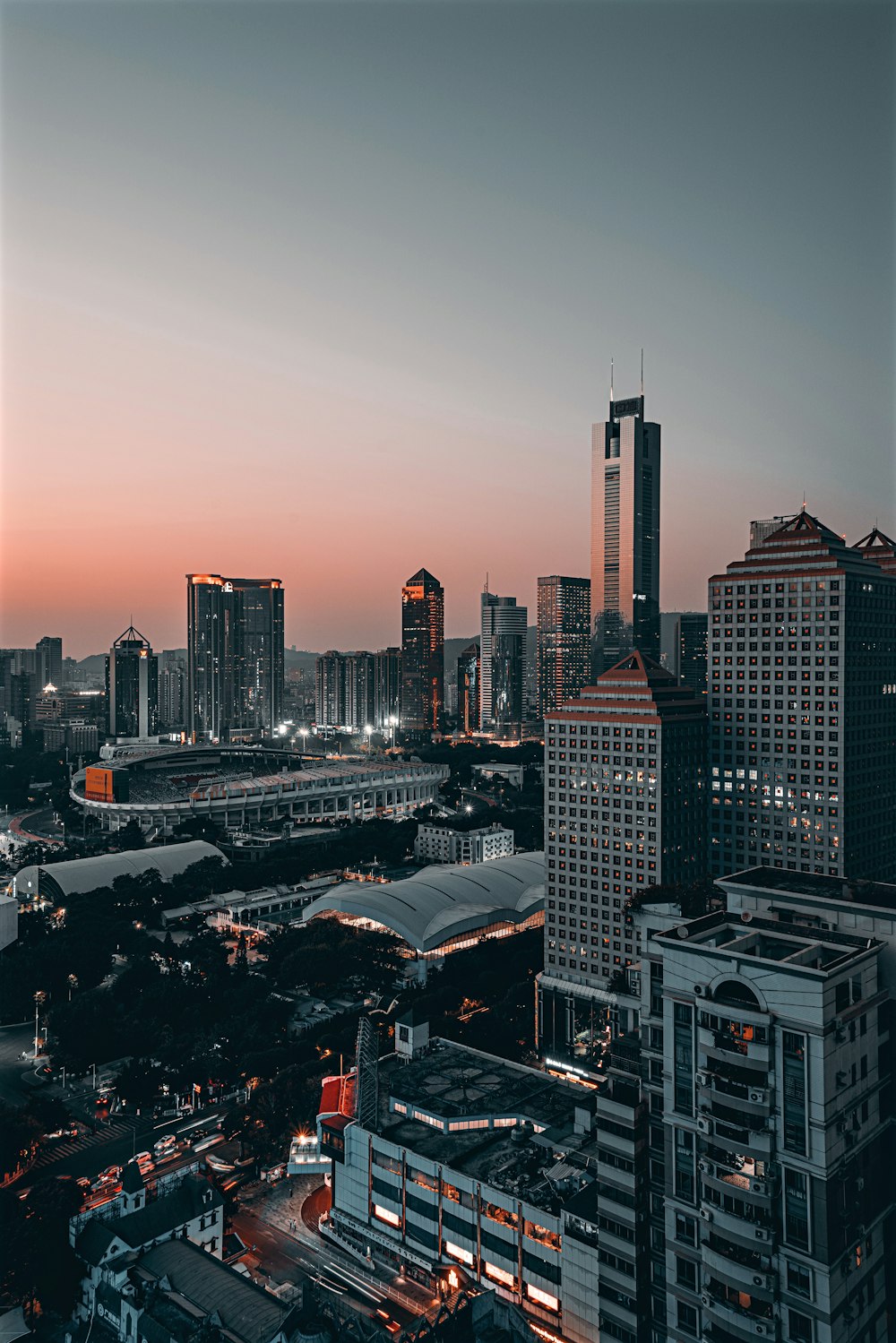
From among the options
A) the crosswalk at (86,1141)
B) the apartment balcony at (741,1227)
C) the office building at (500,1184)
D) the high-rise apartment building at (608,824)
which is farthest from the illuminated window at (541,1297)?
the crosswalk at (86,1141)

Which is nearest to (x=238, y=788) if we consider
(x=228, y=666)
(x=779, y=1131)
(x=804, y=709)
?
(x=804, y=709)

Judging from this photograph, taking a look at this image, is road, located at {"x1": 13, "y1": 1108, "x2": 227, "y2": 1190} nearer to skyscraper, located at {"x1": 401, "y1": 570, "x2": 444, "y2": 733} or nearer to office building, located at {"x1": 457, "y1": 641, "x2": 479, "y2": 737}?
skyscraper, located at {"x1": 401, "y1": 570, "x2": 444, "y2": 733}

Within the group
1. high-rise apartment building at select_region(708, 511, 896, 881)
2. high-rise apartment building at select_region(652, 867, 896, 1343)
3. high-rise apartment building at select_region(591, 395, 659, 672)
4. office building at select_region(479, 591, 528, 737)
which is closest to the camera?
high-rise apartment building at select_region(652, 867, 896, 1343)

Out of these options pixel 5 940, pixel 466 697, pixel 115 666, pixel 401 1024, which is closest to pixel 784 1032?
pixel 401 1024

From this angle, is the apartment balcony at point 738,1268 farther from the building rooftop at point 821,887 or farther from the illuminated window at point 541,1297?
the building rooftop at point 821,887

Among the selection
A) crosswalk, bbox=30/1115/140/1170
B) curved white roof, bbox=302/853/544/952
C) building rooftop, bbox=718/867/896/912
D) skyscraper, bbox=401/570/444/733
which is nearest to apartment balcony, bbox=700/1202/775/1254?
building rooftop, bbox=718/867/896/912

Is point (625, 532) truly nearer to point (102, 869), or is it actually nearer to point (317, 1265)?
point (102, 869)
